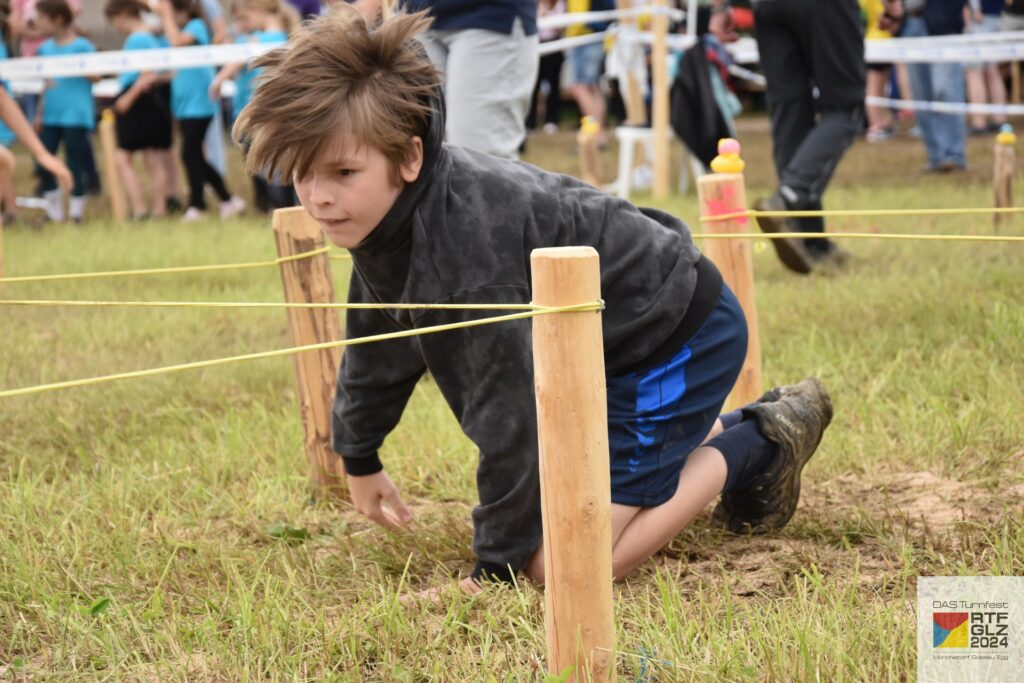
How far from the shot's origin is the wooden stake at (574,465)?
1.89 meters

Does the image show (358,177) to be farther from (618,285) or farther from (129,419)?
(129,419)

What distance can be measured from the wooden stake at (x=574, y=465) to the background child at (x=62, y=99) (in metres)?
8.32

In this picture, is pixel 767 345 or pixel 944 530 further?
pixel 767 345

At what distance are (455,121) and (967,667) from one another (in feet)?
9.07

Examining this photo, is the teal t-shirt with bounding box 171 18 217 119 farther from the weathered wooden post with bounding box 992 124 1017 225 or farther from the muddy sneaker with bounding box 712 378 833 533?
the muddy sneaker with bounding box 712 378 833 533

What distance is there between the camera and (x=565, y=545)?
6.51ft

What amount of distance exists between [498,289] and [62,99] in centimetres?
835

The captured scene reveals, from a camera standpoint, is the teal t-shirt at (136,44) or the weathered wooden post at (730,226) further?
the teal t-shirt at (136,44)

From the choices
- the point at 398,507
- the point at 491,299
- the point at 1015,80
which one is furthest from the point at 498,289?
the point at 1015,80

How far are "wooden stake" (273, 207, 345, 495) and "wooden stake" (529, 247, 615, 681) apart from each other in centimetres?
139

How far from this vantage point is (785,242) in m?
5.39

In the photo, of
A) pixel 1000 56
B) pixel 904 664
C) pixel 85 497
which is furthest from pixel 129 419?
pixel 1000 56

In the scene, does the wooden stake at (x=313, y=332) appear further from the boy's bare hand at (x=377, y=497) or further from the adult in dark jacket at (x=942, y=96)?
the adult in dark jacket at (x=942, y=96)

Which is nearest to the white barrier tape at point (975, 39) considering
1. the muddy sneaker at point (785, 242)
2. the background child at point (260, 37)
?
the muddy sneaker at point (785, 242)
